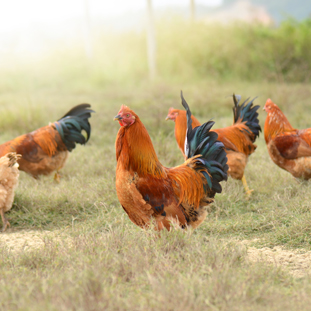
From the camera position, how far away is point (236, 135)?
191 inches

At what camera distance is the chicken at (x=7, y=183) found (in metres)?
4.09

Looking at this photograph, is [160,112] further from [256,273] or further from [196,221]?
[256,273]

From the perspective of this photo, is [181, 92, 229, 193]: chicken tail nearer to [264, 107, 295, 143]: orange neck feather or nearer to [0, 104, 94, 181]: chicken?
[264, 107, 295, 143]: orange neck feather

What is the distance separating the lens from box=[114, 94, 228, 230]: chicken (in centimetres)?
302

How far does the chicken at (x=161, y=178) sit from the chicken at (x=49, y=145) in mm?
2687

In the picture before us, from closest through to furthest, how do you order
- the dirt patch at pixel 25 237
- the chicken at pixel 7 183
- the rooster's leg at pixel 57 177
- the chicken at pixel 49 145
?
the dirt patch at pixel 25 237
the chicken at pixel 7 183
the chicken at pixel 49 145
the rooster's leg at pixel 57 177

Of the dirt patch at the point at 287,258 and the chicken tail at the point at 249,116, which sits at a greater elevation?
the chicken tail at the point at 249,116

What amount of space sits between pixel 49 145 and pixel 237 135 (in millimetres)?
2902

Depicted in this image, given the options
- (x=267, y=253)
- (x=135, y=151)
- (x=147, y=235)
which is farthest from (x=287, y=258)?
(x=135, y=151)

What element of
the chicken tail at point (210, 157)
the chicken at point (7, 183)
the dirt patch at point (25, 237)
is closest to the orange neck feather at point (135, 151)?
the chicken tail at point (210, 157)

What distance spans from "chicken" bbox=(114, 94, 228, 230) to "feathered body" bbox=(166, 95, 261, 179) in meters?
1.32

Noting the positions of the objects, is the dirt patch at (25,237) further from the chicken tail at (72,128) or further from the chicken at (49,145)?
the chicken tail at (72,128)

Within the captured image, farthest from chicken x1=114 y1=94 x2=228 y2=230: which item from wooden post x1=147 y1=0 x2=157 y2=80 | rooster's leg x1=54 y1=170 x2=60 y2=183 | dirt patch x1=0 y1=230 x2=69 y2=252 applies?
wooden post x1=147 y1=0 x2=157 y2=80

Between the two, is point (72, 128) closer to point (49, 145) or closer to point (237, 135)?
point (49, 145)
